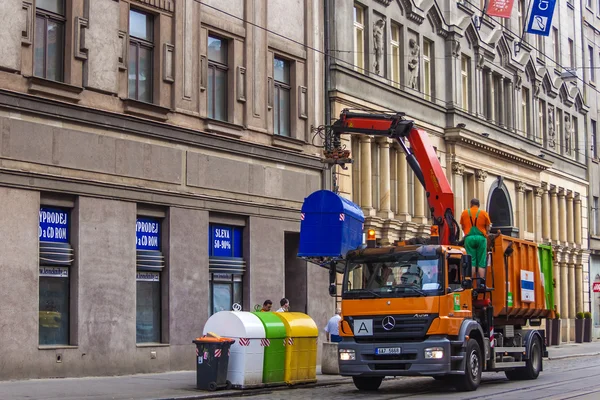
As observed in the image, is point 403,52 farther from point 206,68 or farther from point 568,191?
point 568,191

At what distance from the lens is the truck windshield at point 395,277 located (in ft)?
64.1

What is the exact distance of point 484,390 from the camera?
2047 cm

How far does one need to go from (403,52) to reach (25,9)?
17.8 meters

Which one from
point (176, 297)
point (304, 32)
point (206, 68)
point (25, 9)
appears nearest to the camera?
point (25, 9)

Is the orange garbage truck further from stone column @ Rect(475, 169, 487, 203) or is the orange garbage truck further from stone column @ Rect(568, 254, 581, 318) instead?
stone column @ Rect(568, 254, 581, 318)

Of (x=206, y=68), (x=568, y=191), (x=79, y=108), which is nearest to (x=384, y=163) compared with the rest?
(x=206, y=68)

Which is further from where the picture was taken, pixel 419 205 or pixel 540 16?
pixel 540 16

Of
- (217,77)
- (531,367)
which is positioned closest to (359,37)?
(217,77)

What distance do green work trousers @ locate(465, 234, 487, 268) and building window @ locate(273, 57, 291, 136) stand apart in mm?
9689

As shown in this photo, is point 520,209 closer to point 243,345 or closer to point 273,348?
point 273,348

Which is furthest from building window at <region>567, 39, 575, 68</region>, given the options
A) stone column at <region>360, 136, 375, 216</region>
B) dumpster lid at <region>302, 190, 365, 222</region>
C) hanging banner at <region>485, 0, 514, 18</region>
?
dumpster lid at <region>302, 190, 365, 222</region>

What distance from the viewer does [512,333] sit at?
23.0 meters

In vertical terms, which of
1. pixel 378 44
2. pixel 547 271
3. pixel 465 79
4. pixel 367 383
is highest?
pixel 465 79

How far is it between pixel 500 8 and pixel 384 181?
8.46m
